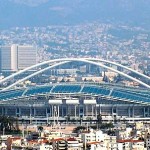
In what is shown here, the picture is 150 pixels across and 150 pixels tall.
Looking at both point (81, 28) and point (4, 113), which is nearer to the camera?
point (4, 113)

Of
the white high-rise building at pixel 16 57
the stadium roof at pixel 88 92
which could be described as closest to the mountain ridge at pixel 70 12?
the white high-rise building at pixel 16 57

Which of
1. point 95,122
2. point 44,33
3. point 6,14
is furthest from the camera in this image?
point 6,14

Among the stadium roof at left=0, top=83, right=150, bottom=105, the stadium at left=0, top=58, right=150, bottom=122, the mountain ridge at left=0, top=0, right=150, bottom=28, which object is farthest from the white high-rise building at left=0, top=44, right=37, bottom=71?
the stadium at left=0, top=58, right=150, bottom=122

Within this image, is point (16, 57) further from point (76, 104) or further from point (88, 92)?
point (76, 104)

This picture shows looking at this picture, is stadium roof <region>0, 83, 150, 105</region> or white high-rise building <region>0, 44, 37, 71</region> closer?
stadium roof <region>0, 83, 150, 105</region>

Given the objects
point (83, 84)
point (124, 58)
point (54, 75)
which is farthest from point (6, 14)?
point (83, 84)

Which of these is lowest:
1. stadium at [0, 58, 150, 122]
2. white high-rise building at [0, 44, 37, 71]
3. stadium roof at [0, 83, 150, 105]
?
stadium at [0, 58, 150, 122]

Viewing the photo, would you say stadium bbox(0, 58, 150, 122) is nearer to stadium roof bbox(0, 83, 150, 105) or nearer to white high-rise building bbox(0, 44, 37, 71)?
stadium roof bbox(0, 83, 150, 105)

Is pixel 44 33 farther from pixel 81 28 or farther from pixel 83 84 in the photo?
pixel 83 84
